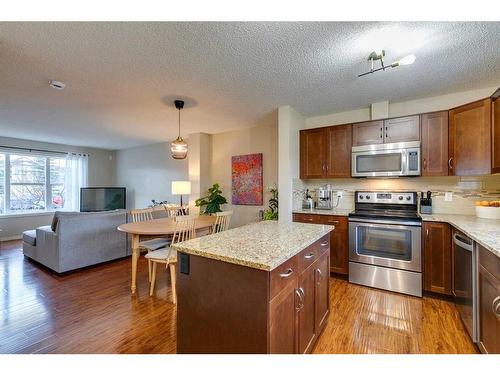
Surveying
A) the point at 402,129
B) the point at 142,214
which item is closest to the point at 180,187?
the point at 142,214

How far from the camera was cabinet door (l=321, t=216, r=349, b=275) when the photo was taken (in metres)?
2.95

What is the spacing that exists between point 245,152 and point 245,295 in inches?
140

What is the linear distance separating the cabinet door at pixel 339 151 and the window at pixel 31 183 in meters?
6.87

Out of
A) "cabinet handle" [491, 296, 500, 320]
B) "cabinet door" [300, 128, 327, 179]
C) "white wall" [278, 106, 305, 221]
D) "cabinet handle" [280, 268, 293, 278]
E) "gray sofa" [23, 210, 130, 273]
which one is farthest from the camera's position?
"cabinet door" [300, 128, 327, 179]

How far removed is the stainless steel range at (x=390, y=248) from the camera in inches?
101

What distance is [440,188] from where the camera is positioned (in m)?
2.95

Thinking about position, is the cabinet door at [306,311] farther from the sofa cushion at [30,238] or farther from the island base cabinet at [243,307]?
the sofa cushion at [30,238]

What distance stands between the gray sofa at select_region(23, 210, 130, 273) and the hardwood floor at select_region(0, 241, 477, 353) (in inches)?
11.4

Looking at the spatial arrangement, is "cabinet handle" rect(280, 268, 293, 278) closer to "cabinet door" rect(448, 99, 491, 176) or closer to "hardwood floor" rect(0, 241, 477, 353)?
"hardwood floor" rect(0, 241, 477, 353)

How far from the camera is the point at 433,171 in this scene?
8.94ft

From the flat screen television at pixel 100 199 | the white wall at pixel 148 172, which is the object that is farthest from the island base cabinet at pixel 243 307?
the flat screen television at pixel 100 199

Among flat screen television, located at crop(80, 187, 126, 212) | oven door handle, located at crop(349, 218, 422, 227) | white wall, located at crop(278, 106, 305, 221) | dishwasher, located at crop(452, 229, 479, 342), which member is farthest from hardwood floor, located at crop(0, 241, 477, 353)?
flat screen television, located at crop(80, 187, 126, 212)

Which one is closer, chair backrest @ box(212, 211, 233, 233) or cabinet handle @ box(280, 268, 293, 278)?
cabinet handle @ box(280, 268, 293, 278)

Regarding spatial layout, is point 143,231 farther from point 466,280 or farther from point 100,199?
point 100,199
